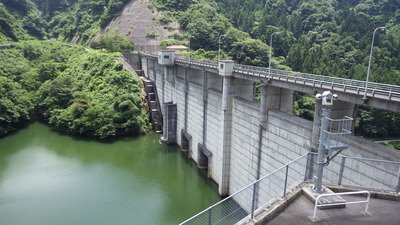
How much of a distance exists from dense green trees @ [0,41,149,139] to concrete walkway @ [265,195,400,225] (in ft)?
116

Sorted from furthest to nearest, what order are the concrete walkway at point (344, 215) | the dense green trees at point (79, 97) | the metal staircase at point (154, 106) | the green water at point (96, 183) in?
the metal staircase at point (154, 106) → the dense green trees at point (79, 97) → the green water at point (96, 183) → the concrete walkway at point (344, 215)

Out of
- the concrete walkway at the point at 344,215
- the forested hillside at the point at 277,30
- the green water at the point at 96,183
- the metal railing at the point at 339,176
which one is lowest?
the green water at the point at 96,183

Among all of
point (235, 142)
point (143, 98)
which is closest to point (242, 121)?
point (235, 142)

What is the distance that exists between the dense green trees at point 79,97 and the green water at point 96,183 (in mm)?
2264

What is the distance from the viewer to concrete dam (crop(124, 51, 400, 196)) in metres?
16.1

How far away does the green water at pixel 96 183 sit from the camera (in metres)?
24.0

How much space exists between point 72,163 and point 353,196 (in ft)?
102

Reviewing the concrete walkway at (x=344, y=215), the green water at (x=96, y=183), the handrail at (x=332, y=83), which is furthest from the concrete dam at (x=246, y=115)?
the green water at (x=96, y=183)

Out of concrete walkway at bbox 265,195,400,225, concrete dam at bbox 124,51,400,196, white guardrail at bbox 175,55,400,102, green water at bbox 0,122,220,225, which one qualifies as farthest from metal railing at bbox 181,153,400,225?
green water at bbox 0,122,220,225

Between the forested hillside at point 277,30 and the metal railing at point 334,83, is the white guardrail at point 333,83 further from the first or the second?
the forested hillside at point 277,30

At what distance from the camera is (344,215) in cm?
857

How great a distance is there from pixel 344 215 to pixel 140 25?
81.5 m

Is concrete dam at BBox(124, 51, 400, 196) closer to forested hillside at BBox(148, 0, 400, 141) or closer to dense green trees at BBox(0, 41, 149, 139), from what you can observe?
dense green trees at BBox(0, 41, 149, 139)

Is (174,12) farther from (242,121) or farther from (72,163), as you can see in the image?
(242,121)
